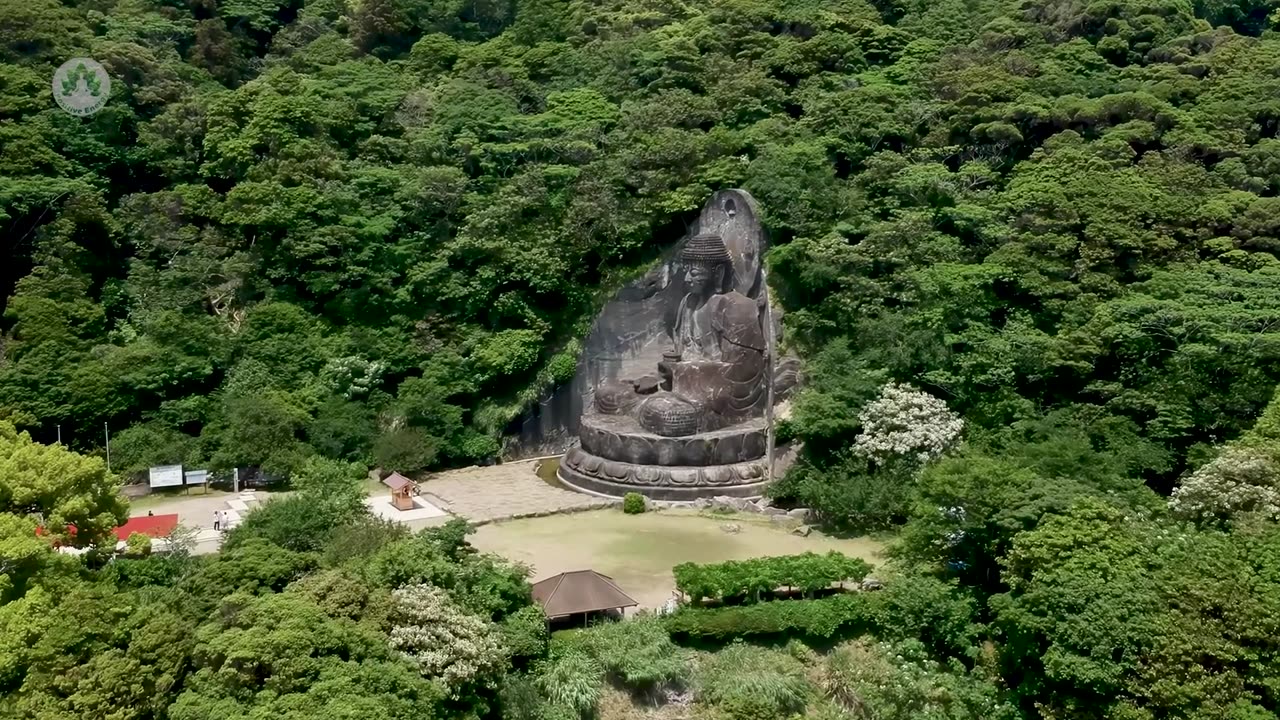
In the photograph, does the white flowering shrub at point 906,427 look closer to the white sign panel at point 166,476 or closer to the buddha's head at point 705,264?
the buddha's head at point 705,264

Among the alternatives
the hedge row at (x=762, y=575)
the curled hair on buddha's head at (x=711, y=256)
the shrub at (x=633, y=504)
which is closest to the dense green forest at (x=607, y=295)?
the hedge row at (x=762, y=575)

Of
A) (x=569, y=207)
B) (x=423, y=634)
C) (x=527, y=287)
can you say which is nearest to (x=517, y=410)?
(x=527, y=287)

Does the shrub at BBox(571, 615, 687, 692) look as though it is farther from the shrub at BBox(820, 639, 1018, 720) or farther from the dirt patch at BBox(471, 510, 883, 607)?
the shrub at BBox(820, 639, 1018, 720)

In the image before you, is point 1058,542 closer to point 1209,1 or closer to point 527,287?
point 527,287

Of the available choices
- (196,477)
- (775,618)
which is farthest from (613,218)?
(775,618)

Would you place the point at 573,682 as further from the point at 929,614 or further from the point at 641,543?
the point at 641,543

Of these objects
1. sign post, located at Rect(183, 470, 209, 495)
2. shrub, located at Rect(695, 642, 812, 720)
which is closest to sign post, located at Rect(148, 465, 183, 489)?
sign post, located at Rect(183, 470, 209, 495)

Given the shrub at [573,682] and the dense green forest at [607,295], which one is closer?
the dense green forest at [607,295]
